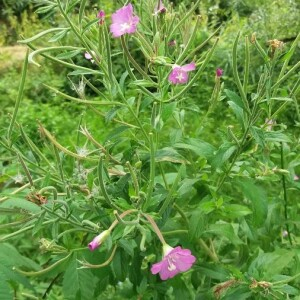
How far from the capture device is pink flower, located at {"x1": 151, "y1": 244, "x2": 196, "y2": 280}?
45.1 inches

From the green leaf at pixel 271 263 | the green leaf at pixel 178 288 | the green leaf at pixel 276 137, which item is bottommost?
the green leaf at pixel 178 288

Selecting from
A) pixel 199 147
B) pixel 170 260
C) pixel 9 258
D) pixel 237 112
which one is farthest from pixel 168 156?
pixel 9 258

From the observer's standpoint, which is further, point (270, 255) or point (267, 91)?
point (270, 255)

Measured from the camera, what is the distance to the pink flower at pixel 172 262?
1.15 meters

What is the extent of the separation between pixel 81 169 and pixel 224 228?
41 centimetres

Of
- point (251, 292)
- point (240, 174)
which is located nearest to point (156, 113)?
point (240, 174)

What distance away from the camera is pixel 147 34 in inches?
52.1

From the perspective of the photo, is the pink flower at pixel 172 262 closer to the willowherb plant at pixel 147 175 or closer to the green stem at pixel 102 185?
the willowherb plant at pixel 147 175

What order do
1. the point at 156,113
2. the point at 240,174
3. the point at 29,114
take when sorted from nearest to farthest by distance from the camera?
the point at 156,113, the point at 240,174, the point at 29,114

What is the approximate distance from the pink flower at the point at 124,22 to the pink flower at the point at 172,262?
1.38ft

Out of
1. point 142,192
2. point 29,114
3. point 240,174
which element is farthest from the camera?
point 29,114

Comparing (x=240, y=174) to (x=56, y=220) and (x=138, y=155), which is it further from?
(x=56, y=220)

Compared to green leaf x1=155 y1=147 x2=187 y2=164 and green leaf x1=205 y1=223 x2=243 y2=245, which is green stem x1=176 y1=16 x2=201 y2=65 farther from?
green leaf x1=205 y1=223 x2=243 y2=245

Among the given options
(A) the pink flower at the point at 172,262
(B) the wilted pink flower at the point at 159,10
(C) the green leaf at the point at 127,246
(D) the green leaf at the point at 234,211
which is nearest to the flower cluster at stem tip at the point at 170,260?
(A) the pink flower at the point at 172,262
